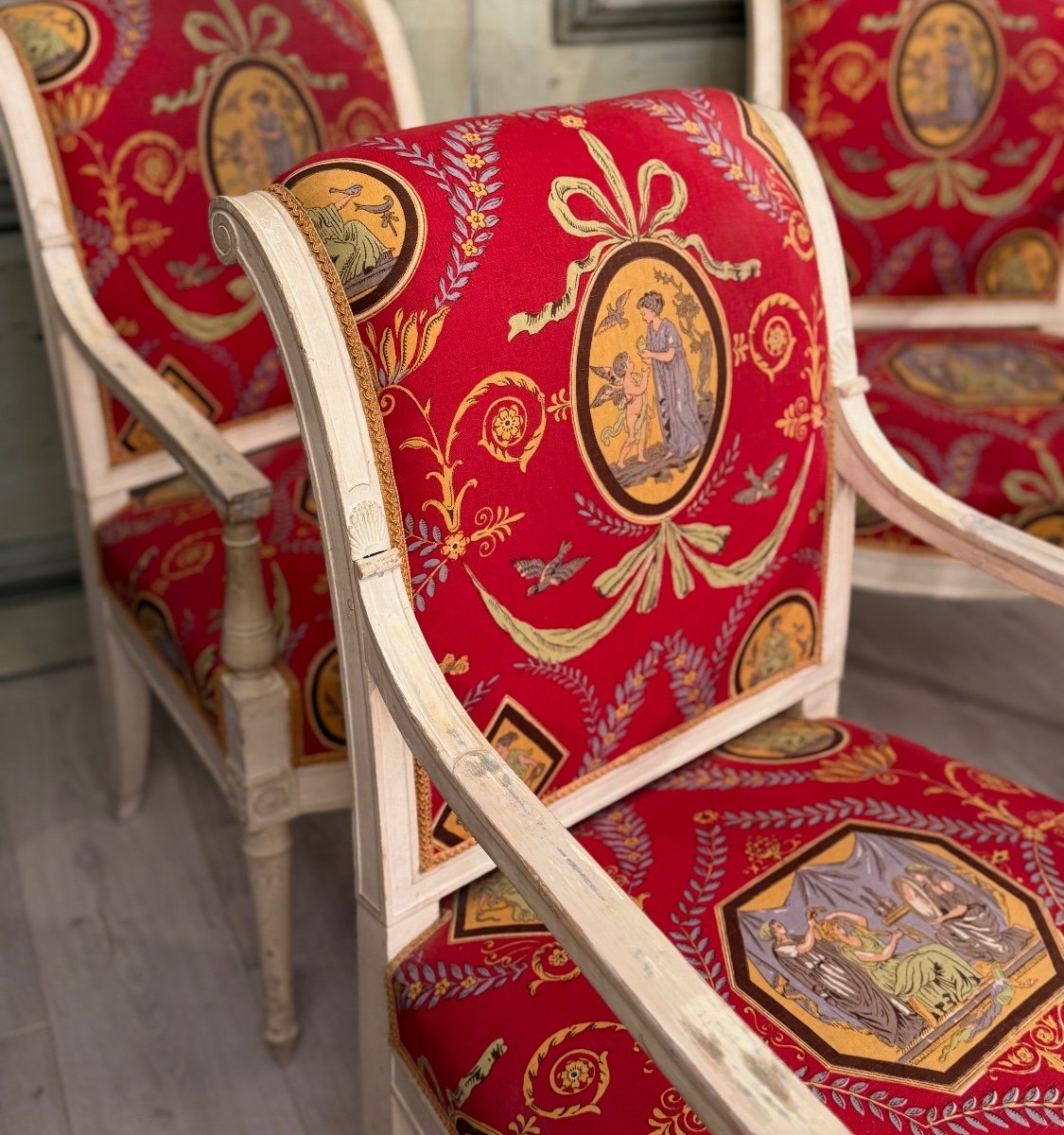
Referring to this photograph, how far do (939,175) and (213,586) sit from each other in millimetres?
1276

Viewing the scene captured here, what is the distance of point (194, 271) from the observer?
141 centimetres

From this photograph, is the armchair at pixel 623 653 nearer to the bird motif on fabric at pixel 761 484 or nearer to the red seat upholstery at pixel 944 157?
the bird motif on fabric at pixel 761 484

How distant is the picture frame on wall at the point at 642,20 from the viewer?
6.17 ft

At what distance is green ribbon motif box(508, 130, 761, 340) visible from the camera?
0.84 m

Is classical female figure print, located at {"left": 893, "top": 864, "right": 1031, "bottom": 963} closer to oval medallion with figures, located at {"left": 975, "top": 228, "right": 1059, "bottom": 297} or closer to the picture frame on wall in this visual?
oval medallion with figures, located at {"left": 975, "top": 228, "right": 1059, "bottom": 297}

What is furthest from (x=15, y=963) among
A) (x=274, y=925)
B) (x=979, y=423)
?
(x=979, y=423)

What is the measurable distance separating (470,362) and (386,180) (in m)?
0.13

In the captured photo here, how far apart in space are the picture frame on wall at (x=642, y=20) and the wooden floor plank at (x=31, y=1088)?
63.0 inches

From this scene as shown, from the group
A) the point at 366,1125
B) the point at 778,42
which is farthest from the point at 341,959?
the point at 778,42

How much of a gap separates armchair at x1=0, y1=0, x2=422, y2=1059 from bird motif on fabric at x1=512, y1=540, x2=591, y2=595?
337mm

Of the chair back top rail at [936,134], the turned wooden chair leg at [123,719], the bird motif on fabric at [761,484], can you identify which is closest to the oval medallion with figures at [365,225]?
the bird motif on fabric at [761,484]

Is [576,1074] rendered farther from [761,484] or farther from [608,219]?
[608,219]

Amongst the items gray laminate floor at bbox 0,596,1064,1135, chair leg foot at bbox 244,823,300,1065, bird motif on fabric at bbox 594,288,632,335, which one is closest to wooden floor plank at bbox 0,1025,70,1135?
gray laminate floor at bbox 0,596,1064,1135

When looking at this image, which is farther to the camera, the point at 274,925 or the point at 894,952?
the point at 274,925
